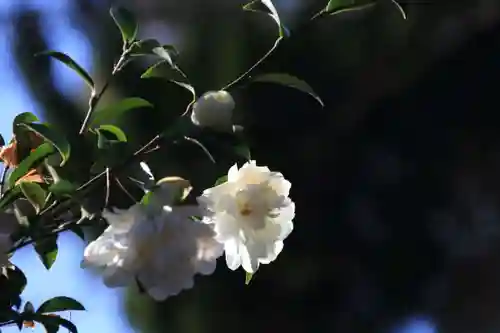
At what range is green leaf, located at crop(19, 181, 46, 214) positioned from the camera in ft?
2.09

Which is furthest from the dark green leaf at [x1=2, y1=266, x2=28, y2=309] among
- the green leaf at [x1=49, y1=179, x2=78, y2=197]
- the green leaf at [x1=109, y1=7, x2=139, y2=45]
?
the green leaf at [x1=109, y1=7, x2=139, y2=45]

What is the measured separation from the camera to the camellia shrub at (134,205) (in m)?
0.55

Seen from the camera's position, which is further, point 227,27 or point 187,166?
point 227,27

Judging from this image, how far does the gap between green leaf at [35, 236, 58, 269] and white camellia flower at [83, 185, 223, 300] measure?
0.10 m

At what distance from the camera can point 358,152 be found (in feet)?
11.3

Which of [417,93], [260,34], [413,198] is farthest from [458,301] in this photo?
[260,34]

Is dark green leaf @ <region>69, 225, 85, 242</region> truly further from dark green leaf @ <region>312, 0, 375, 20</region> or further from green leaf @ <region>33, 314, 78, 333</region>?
dark green leaf @ <region>312, 0, 375, 20</region>

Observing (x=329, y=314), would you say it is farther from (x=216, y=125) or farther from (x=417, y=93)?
(x=216, y=125)

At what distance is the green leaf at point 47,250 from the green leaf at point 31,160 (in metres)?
0.06

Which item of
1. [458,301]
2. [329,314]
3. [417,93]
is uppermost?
[417,93]

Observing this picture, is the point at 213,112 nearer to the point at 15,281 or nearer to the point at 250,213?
the point at 250,213

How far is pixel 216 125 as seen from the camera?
58cm

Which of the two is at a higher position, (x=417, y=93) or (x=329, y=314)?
(x=417, y=93)

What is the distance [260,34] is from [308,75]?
10.5 inches
